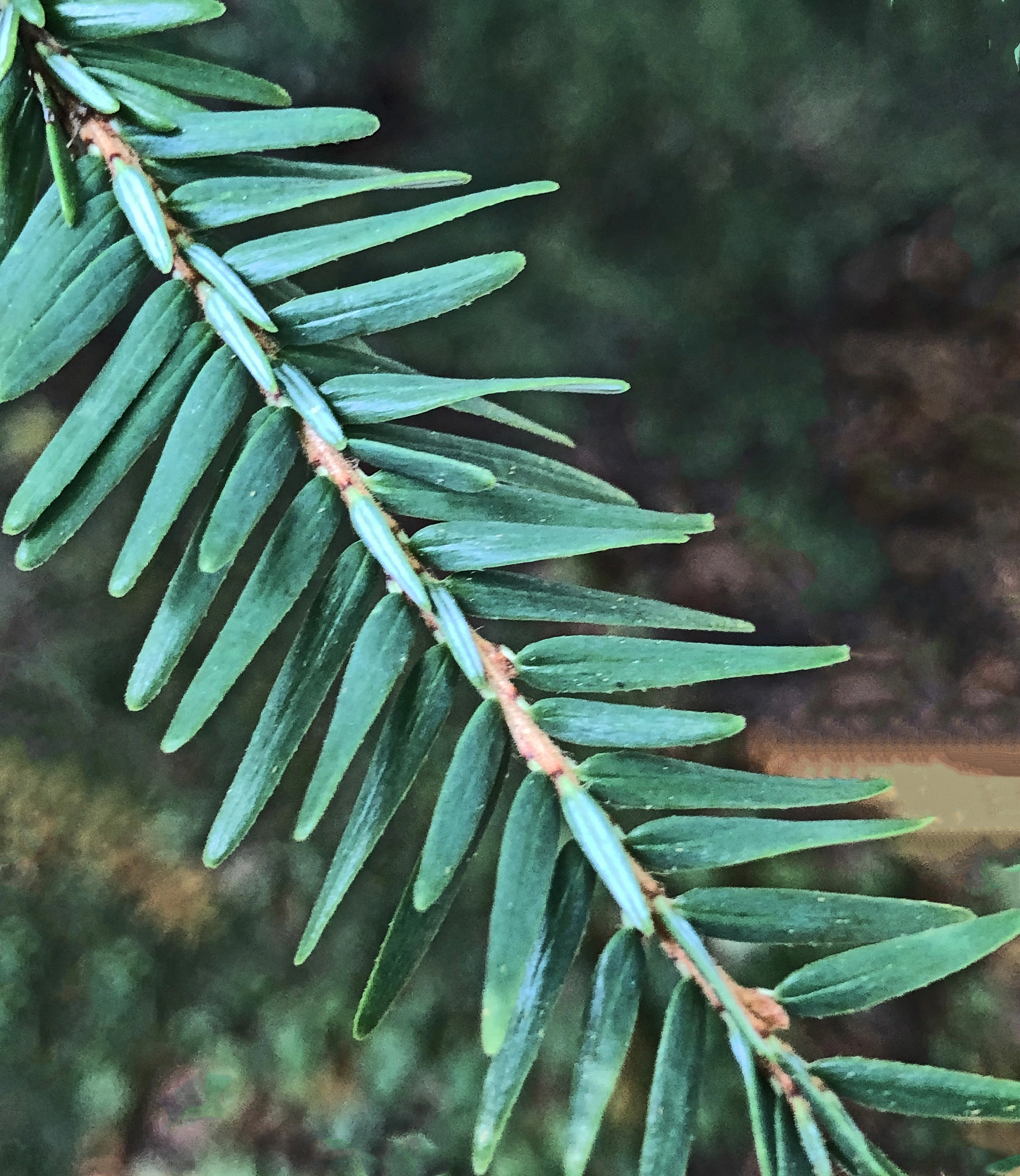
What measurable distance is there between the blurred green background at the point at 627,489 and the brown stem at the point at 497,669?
0.41 metres

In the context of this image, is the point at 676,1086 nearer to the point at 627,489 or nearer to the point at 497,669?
the point at 497,669

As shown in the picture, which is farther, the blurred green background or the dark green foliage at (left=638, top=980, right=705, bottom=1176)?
the blurred green background

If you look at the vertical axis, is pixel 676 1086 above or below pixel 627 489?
above

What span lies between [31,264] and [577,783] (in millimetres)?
314

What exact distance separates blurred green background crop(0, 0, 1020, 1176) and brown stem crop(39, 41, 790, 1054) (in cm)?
41

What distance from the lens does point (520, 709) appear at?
0.33 metres

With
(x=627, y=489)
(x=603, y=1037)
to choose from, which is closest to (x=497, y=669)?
(x=603, y=1037)

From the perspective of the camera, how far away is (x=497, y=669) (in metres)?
0.34

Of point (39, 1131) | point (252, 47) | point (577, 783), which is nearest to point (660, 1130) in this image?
point (577, 783)

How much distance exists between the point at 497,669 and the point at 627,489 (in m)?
0.57

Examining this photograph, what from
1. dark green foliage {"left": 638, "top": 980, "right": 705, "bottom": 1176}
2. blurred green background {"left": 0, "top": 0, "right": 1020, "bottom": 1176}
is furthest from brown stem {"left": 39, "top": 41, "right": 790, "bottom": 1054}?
blurred green background {"left": 0, "top": 0, "right": 1020, "bottom": 1176}

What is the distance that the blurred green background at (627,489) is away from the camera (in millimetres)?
775

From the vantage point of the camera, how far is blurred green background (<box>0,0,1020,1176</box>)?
0.78m

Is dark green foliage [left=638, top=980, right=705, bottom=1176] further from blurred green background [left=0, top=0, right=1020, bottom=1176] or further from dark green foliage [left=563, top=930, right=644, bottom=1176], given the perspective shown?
blurred green background [left=0, top=0, right=1020, bottom=1176]
